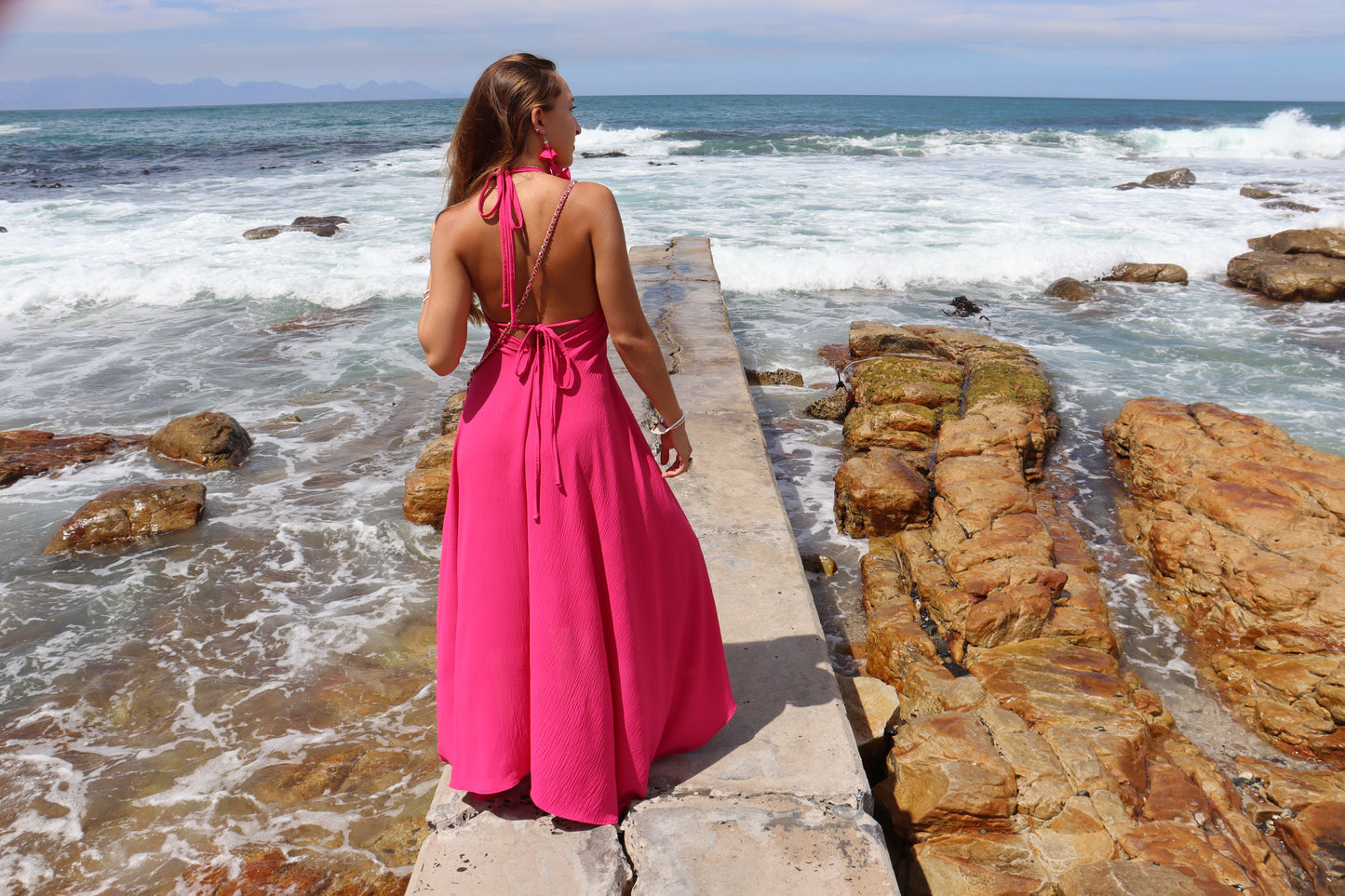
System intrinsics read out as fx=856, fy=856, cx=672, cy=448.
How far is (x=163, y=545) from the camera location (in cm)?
487

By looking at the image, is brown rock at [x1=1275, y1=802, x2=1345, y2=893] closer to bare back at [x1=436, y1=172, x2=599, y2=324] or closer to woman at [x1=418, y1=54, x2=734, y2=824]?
woman at [x1=418, y1=54, x2=734, y2=824]

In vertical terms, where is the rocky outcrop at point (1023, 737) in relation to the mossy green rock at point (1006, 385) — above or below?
below

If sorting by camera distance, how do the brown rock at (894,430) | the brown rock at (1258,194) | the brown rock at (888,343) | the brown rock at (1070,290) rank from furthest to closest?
the brown rock at (1258,194) < the brown rock at (1070,290) < the brown rock at (888,343) < the brown rock at (894,430)

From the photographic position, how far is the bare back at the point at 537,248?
1746 mm

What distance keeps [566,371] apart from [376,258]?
10.9m

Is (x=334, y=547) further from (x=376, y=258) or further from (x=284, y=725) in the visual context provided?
(x=376, y=258)

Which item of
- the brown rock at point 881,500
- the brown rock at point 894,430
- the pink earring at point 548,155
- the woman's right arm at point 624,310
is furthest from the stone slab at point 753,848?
the brown rock at point 894,430

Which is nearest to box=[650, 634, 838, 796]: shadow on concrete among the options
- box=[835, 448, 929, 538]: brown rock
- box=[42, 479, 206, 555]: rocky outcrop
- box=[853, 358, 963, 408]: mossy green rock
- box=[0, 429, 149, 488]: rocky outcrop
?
box=[835, 448, 929, 538]: brown rock

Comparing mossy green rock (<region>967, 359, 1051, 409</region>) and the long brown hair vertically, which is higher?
the long brown hair

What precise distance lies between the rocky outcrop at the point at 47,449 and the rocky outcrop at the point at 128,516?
1184mm

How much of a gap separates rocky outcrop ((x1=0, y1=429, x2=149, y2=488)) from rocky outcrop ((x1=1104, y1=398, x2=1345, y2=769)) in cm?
680

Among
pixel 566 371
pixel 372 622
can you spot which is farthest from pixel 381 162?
pixel 566 371

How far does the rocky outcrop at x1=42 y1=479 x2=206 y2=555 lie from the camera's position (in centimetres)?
486

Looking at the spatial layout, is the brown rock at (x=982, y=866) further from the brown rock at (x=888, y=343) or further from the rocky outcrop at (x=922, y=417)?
the brown rock at (x=888, y=343)
